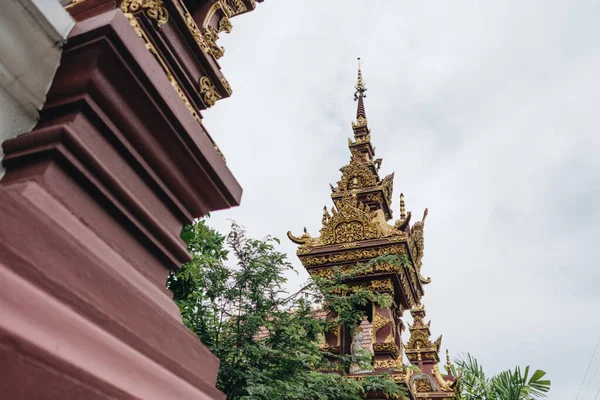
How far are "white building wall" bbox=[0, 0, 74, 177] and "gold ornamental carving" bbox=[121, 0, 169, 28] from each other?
0.29m

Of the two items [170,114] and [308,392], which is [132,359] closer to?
[170,114]

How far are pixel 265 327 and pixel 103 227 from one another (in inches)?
184

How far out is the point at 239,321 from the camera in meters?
6.08

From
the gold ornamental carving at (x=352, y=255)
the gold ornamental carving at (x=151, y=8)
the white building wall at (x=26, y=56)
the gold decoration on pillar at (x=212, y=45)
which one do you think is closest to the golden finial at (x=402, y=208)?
the gold ornamental carving at (x=352, y=255)

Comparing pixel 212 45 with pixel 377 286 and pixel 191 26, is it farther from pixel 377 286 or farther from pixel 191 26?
pixel 377 286

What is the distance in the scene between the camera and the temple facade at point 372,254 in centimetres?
741

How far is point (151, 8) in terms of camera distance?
2105mm

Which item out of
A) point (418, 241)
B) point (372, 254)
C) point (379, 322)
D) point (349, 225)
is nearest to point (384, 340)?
point (379, 322)

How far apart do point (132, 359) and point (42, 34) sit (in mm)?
1138

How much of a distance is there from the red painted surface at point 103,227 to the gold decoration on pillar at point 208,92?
1.06ft

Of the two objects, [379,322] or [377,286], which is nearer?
[379,322]

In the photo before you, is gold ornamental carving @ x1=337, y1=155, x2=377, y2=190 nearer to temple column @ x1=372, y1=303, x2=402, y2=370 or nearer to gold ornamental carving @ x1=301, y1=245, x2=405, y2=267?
gold ornamental carving @ x1=301, y1=245, x2=405, y2=267

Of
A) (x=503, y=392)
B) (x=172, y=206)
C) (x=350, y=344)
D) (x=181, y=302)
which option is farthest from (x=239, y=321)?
(x=503, y=392)

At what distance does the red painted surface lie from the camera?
1284 millimetres
